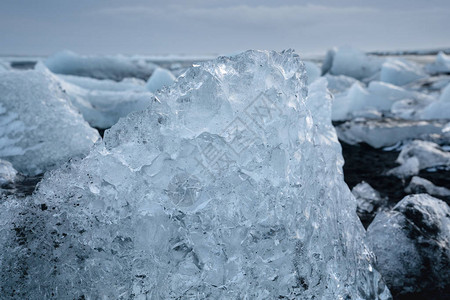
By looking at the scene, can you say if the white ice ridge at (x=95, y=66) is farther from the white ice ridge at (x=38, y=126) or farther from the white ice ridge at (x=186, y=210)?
the white ice ridge at (x=186, y=210)

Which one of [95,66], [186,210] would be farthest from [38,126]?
[95,66]

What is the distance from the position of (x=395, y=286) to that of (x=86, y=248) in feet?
5.18

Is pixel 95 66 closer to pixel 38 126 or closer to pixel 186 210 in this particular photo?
pixel 38 126

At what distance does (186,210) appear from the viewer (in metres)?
1.50

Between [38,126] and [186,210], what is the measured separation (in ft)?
6.79

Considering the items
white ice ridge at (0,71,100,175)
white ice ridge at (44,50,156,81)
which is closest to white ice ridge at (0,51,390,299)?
white ice ridge at (0,71,100,175)

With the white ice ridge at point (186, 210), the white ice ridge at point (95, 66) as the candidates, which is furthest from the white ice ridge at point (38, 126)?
the white ice ridge at point (95, 66)

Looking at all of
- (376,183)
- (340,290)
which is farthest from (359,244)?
(376,183)

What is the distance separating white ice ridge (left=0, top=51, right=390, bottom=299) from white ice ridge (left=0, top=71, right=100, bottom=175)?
1421mm

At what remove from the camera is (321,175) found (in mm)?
1794

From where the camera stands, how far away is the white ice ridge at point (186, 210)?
59.4 inches

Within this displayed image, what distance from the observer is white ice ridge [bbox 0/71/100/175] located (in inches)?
116

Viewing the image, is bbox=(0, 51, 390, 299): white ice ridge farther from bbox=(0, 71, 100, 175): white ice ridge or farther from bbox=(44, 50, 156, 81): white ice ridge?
bbox=(44, 50, 156, 81): white ice ridge

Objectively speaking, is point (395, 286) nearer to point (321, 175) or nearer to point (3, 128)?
A: point (321, 175)
